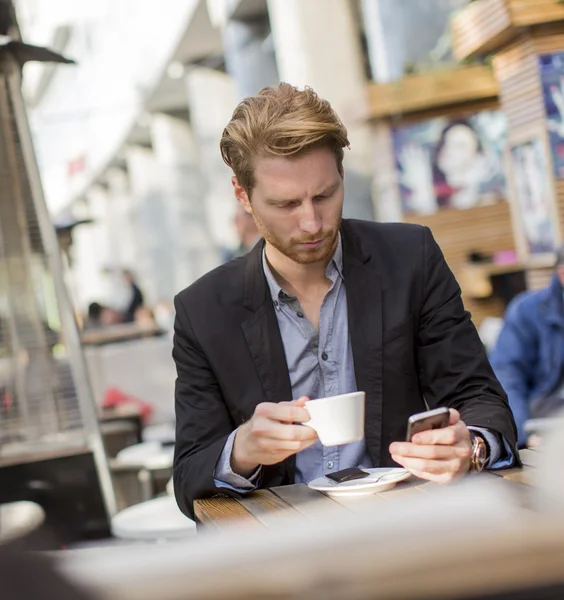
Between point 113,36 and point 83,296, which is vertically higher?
point 113,36

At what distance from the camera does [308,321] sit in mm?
1994

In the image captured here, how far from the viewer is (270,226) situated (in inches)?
75.5

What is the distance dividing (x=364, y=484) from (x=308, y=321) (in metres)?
0.45

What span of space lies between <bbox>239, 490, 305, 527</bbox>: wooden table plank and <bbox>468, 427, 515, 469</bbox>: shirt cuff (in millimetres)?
343

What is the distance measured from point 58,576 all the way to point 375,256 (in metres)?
1.52

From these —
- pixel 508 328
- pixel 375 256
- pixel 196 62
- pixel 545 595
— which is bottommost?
pixel 508 328

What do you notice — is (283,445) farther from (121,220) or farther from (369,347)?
(121,220)

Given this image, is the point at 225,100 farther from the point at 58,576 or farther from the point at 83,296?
the point at 83,296

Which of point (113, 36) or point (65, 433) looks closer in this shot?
point (65, 433)

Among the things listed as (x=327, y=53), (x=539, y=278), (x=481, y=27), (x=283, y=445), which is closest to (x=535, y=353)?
(x=539, y=278)

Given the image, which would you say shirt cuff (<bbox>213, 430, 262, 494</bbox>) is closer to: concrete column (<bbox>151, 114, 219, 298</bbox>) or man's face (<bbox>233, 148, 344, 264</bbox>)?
man's face (<bbox>233, 148, 344, 264</bbox>)

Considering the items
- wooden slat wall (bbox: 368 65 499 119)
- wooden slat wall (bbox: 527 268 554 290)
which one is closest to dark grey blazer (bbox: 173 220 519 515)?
wooden slat wall (bbox: 527 268 554 290)

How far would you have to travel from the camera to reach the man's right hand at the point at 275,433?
1.53 m

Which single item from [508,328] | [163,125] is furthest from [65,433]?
[163,125]
